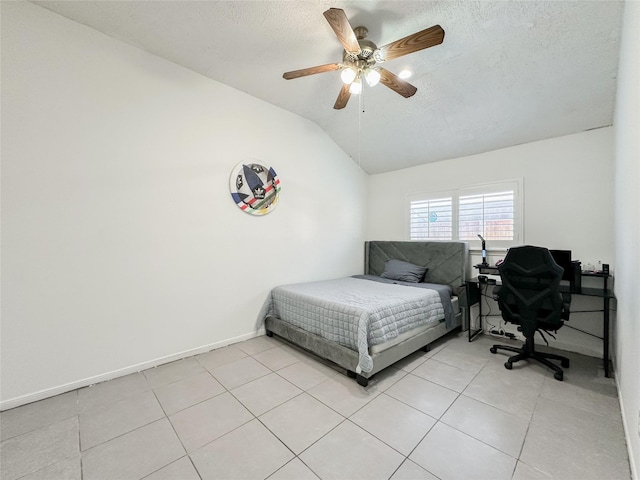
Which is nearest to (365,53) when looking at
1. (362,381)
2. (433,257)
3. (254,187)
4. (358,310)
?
(254,187)

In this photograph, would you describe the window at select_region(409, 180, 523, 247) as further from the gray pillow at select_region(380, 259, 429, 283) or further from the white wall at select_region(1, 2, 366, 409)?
the white wall at select_region(1, 2, 366, 409)

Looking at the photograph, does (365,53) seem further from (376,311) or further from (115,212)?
(115,212)

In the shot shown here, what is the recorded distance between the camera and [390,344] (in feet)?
7.86

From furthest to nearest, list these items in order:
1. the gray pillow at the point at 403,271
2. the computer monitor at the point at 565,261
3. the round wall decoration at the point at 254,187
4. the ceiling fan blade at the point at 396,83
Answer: the gray pillow at the point at 403,271
the round wall decoration at the point at 254,187
the computer monitor at the point at 565,261
the ceiling fan blade at the point at 396,83

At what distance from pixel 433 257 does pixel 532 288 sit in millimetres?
1433

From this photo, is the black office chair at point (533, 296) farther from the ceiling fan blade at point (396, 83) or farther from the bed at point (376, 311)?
the ceiling fan blade at point (396, 83)

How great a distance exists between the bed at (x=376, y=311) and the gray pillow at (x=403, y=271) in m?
0.01

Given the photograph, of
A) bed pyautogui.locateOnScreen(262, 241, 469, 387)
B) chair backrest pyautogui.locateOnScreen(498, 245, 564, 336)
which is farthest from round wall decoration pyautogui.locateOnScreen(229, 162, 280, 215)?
chair backrest pyautogui.locateOnScreen(498, 245, 564, 336)

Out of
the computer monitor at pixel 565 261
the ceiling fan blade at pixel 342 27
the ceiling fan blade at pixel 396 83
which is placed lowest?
the computer monitor at pixel 565 261

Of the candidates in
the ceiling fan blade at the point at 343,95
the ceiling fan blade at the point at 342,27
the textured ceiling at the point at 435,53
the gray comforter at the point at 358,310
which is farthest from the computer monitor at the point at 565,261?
the ceiling fan blade at the point at 342,27

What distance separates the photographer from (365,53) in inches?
79.0

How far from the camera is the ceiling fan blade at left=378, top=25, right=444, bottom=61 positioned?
1666 millimetres

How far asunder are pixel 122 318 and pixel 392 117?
363cm

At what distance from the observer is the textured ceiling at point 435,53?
199cm
